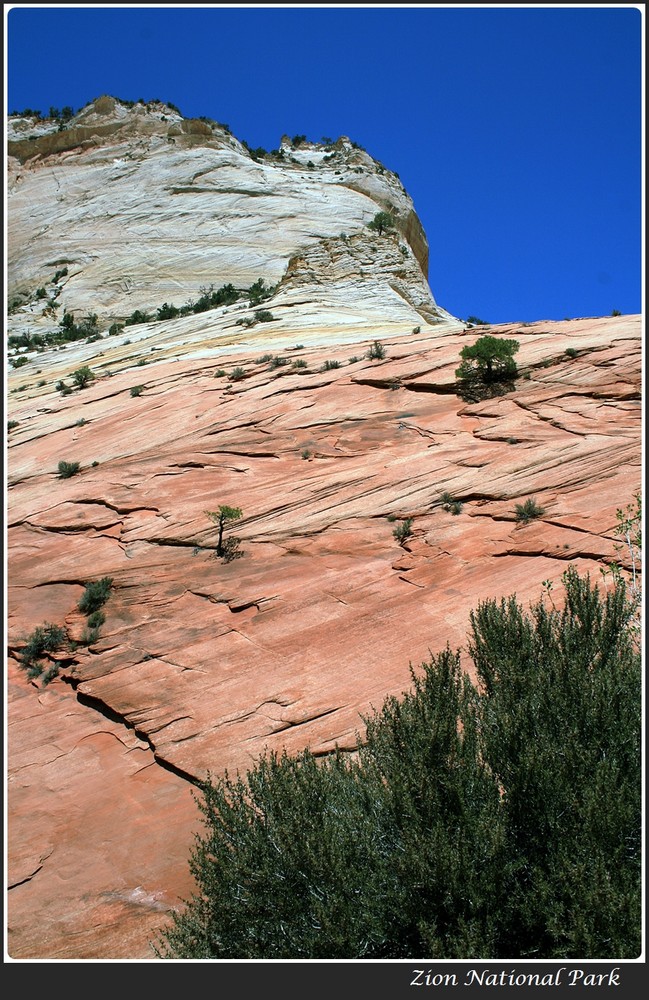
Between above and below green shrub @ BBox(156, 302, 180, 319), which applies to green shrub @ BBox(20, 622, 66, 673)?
below


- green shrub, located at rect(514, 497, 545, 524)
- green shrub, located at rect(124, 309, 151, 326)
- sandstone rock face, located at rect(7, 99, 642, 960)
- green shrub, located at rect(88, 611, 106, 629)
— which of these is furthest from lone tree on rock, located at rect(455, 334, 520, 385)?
green shrub, located at rect(124, 309, 151, 326)

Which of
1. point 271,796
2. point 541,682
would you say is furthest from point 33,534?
point 541,682

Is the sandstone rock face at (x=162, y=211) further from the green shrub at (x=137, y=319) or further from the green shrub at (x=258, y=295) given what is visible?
the green shrub at (x=258, y=295)

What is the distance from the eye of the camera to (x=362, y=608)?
29.6 feet

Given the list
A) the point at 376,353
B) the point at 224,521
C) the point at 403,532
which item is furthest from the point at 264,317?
the point at 403,532

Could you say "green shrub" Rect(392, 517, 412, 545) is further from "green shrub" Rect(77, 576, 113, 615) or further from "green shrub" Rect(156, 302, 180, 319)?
"green shrub" Rect(156, 302, 180, 319)

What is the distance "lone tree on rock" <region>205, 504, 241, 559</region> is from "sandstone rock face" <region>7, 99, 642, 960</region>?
15cm

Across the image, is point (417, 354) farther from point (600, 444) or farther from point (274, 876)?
point (274, 876)

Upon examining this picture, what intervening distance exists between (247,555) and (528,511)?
414cm

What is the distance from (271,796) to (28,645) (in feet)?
17.6

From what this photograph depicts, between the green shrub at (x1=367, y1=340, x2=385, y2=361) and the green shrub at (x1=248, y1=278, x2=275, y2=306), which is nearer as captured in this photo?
the green shrub at (x1=367, y1=340, x2=385, y2=361)

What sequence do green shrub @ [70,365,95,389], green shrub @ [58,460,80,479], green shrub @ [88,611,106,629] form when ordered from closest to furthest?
green shrub @ [88,611,106,629], green shrub @ [58,460,80,479], green shrub @ [70,365,95,389]

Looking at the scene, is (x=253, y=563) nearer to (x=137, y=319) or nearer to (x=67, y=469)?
(x=67, y=469)

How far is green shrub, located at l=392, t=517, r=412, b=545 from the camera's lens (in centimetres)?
1016
